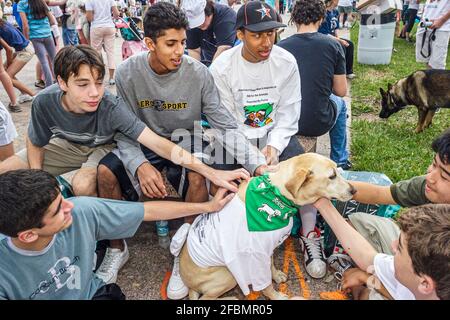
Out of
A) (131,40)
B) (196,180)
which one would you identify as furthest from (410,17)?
(196,180)

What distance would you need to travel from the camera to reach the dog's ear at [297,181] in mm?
2359

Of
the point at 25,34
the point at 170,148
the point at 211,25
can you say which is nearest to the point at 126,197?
the point at 170,148

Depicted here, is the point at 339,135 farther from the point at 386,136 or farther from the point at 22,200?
the point at 22,200

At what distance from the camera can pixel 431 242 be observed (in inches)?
68.6

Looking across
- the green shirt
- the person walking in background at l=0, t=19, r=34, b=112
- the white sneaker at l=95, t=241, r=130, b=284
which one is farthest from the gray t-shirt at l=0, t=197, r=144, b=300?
the person walking in background at l=0, t=19, r=34, b=112

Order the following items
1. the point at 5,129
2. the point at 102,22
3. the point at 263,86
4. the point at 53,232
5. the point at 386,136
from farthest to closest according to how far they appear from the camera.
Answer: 1. the point at 102,22
2. the point at 386,136
3. the point at 5,129
4. the point at 263,86
5. the point at 53,232

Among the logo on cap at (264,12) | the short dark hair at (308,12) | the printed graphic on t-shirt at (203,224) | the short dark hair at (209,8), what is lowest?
the printed graphic on t-shirt at (203,224)

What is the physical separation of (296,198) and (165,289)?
1.34 metres

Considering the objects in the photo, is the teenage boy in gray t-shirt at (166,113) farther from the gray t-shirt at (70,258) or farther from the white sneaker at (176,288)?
the gray t-shirt at (70,258)

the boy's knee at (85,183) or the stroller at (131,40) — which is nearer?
the boy's knee at (85,183)

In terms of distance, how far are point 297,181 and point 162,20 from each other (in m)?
1.70

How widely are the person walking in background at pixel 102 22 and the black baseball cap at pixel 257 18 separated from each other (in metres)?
5.23

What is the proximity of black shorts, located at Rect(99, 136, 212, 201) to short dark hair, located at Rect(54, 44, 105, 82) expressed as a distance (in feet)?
2.41

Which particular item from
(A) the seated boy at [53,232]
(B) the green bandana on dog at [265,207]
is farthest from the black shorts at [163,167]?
(B) the green bandana on dog at [265,207]
